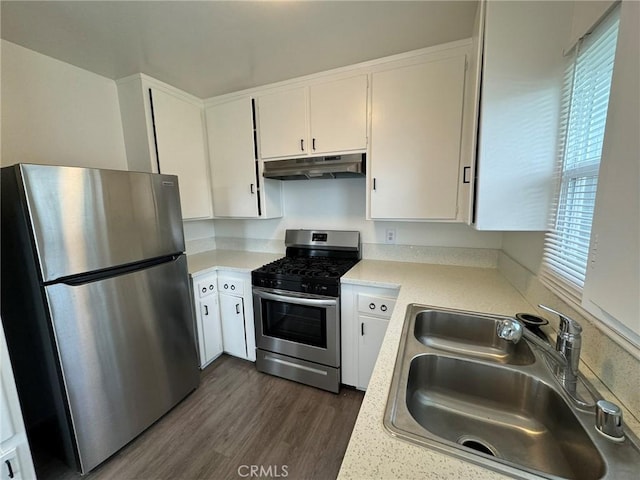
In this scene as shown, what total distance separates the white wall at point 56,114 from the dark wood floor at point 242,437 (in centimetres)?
187

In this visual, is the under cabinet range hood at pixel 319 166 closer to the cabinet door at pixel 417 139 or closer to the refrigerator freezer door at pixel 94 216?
the cabinet door at pixel 417 139

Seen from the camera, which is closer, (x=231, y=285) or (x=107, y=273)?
(x=107, y=273)

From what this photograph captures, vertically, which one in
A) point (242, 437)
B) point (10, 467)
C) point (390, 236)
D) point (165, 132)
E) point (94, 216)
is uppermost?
point (165, 132)

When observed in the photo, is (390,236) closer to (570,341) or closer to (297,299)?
(297,299)

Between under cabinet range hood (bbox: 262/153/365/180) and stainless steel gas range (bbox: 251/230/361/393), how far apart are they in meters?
0.60

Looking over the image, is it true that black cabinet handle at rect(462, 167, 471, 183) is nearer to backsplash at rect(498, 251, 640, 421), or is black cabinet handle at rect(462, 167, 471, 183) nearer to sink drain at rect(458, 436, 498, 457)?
backsplash at rect(498, 251, 640, 421)

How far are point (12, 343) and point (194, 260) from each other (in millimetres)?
1245

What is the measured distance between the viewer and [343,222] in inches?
94.7

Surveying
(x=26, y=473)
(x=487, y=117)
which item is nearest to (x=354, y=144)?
(x=487, y=117)

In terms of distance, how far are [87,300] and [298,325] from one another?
1.30 meters

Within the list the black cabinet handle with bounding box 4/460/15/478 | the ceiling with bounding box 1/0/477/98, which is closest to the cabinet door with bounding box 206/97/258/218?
the ceiling with bounding box 1/0/477/98

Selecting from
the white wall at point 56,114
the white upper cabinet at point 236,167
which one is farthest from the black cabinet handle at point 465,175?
the white wall at point 56,114

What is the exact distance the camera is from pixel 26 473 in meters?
1.20

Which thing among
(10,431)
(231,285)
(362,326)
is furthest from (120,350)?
(362,326)
